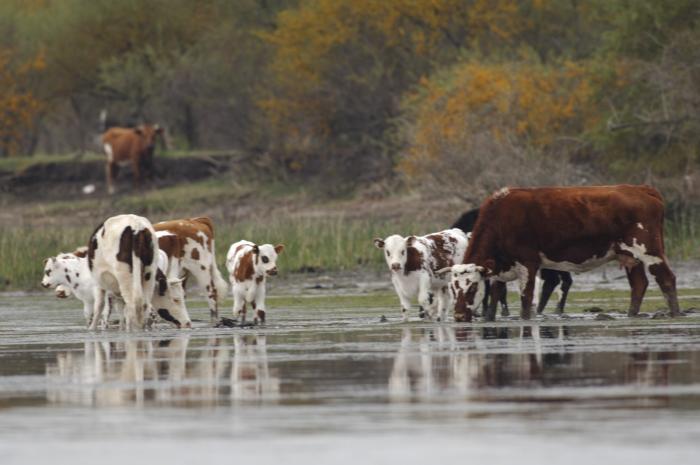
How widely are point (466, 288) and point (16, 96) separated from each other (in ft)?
172

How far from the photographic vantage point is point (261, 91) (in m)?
66.5

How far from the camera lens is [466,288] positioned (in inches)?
918

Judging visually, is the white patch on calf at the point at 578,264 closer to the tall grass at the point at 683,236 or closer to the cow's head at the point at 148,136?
the tall grass at the point at 683,236

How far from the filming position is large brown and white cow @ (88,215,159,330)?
23.5 metres

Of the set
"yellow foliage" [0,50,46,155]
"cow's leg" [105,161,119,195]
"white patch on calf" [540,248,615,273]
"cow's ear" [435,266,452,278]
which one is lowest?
"cow's ear" [435,266,452,278]

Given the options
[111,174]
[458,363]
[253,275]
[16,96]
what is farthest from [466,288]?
[16,96]

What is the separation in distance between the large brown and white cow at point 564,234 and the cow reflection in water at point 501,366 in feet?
12.7

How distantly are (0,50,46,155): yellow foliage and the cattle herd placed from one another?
49.9 meters

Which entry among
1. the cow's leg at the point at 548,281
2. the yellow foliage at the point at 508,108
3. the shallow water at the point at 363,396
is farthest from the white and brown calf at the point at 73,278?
the yellow foliage at the point at 508,108

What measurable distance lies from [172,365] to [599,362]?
3.89 m

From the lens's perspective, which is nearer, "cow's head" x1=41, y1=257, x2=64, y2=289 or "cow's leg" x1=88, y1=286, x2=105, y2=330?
"cow's leg" x1=88, y1=286, x2=105, y2=330

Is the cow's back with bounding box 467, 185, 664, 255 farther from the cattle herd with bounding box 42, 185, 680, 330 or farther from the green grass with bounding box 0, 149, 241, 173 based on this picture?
the green grass with bounding box 0, 149, 241, 173

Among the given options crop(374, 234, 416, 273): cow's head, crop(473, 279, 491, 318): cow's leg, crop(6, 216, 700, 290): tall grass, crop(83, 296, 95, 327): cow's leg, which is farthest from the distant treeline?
crop(83, 296, 95, 327): cow's leg

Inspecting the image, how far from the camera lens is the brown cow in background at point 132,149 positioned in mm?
63562
